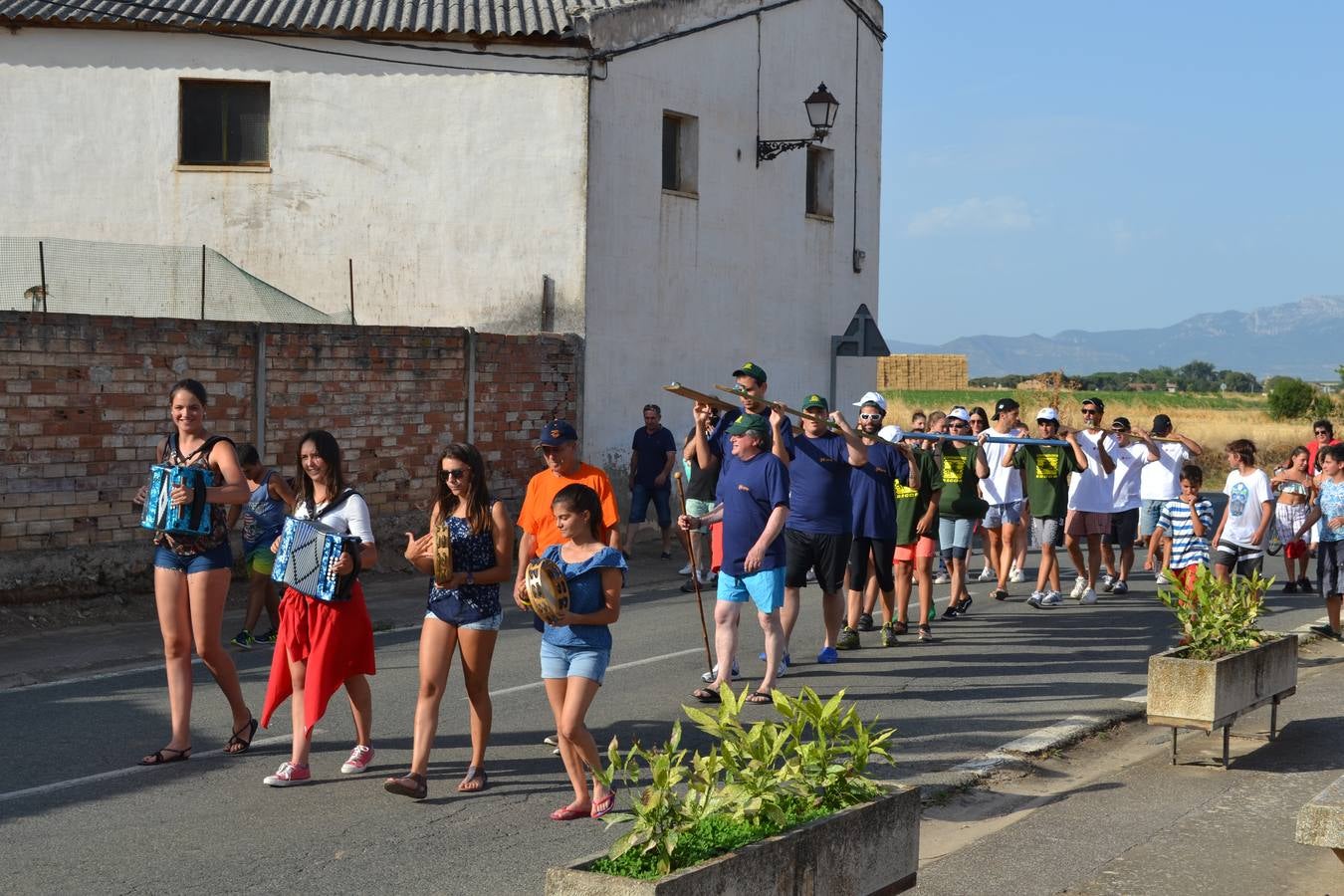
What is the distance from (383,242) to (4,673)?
1019 centimetres

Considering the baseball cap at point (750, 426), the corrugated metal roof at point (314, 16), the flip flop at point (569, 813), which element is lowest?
the flip flop at point (569, 813)

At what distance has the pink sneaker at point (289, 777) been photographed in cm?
739

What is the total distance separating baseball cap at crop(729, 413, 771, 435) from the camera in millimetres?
9844

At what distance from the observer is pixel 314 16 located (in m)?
19.5

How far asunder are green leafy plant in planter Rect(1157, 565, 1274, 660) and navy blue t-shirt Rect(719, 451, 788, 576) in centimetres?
233

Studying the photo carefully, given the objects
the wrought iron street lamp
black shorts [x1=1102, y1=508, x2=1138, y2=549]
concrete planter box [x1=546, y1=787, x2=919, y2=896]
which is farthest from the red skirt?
the wrought iron street lamp

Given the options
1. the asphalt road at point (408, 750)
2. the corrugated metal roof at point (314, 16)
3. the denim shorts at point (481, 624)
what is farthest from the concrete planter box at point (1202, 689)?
the corrugated metal roof at point (314, 16)

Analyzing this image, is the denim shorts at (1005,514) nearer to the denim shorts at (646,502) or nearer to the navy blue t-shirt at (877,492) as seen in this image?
the navy blue t-shirt at (877,492)

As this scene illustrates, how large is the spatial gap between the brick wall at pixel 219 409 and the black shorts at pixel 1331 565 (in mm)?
8989

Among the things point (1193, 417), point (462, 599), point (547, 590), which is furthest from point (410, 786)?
point (1193, 417)

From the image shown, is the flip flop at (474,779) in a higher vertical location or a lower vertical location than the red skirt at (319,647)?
lower

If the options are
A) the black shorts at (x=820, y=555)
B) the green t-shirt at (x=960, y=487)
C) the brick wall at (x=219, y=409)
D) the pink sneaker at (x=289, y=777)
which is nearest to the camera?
the pink sneaker at (x=289, y=777)

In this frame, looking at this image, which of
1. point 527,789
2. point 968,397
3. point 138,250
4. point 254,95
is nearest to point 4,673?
point 527,789

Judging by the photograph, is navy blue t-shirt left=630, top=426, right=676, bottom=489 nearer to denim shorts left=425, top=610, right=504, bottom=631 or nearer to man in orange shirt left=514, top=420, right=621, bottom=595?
man in orange shirt left=514, top=420, right=621, bottom=595
